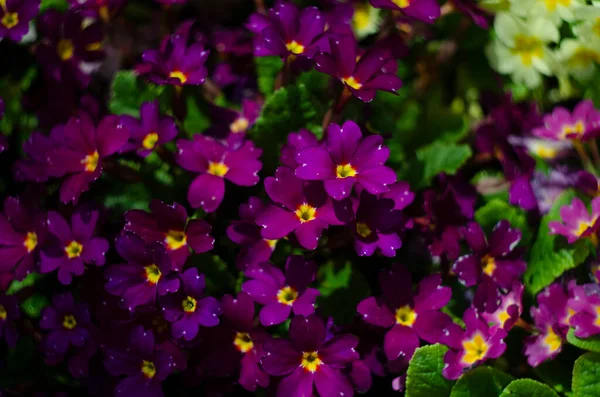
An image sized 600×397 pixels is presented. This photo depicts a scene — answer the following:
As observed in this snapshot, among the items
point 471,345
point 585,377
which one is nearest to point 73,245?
point 471,345

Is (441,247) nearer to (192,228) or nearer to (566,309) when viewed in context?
(566,309)

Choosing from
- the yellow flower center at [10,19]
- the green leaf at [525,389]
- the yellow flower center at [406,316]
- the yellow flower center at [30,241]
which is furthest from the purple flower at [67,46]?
the green leaf at [525,389]

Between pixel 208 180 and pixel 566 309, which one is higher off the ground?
pixel 208 180

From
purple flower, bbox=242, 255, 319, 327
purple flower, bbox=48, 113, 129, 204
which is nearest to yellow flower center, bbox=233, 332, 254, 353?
purple flower, bbox=242, 255, 319, 327

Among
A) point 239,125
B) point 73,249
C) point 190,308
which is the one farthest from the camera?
point 239,125

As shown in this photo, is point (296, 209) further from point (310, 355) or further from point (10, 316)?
point (10, 316)

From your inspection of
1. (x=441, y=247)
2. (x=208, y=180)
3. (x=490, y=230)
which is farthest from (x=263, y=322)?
(x=490, y=230)
